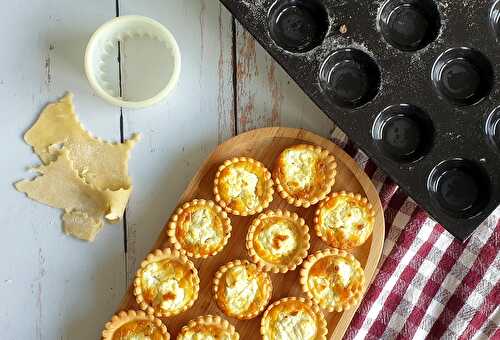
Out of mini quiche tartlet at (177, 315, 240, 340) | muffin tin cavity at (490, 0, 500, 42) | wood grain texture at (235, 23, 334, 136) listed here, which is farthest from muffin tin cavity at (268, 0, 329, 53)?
mini quiche tartlet at (177, 315, 240, 340)

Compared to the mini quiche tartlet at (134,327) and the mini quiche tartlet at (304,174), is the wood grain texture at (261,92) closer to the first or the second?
the mini quiche tartlet at (304,174)

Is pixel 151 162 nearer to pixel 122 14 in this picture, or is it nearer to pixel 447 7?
pixel 122 14

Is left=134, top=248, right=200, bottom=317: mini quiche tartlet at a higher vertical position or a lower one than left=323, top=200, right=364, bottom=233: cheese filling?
lower

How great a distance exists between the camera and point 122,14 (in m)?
3.03

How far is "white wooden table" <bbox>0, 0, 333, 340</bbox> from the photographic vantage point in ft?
9.84

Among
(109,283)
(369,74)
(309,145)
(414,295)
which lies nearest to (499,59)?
(369,74)

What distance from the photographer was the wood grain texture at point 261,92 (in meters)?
3.03

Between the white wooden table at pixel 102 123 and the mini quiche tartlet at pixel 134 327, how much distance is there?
0.16 m

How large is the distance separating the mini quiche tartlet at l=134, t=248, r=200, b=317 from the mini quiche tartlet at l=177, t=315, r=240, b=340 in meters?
0.07

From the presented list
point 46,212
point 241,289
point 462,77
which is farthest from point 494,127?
point 46,212

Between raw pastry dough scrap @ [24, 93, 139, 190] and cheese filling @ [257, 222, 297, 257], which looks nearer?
cheese filling @ [257, 222, 297, 257]

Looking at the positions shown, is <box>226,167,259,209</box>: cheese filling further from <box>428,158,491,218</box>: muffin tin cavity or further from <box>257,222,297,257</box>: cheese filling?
<box>428,158,491,218</box>: muffin tin cavity

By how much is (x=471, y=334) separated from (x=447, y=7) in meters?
1.23

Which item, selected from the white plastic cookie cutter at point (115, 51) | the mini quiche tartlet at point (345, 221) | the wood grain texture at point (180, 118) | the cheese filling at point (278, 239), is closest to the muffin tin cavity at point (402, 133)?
the mini quiche tartlet at point (345, 221)
